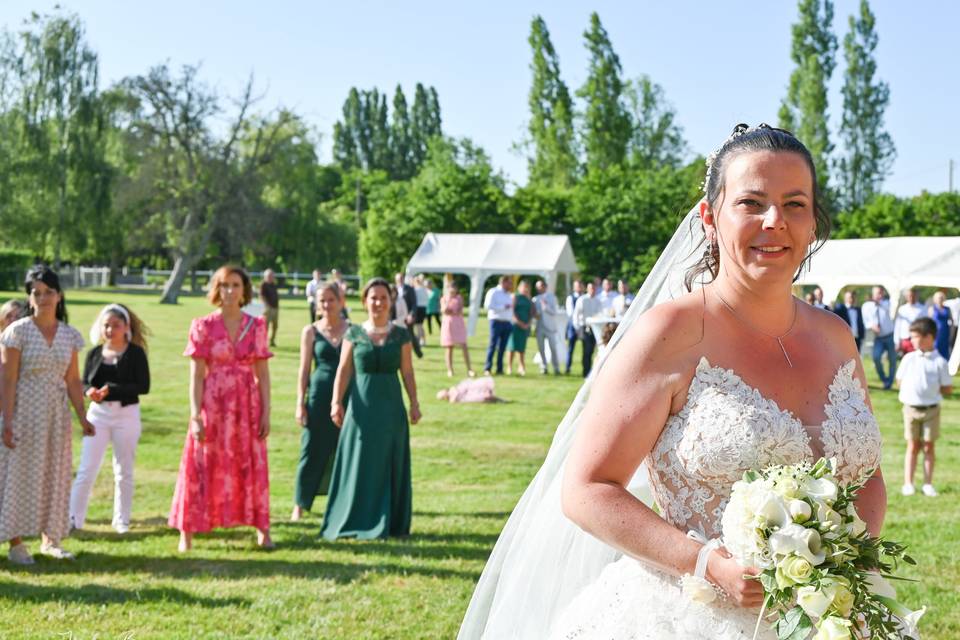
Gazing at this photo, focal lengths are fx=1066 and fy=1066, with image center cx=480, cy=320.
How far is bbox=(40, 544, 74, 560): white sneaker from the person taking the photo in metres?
7.82

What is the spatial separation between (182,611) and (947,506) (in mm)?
7022

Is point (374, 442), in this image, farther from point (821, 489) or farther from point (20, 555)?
point (821, 489)

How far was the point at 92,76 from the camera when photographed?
54.0m

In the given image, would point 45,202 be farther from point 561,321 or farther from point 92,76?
point 561,321

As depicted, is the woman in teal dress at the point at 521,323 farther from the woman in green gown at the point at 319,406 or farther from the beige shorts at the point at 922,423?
the woman in green gown at the point at 319,406

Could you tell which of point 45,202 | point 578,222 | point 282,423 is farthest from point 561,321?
point 45,202

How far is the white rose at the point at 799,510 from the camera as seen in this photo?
221cm

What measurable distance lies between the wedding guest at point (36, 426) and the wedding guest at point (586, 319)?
14.3m

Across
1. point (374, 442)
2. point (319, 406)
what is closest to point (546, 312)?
point (319, 406)

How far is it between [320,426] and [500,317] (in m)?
11.9

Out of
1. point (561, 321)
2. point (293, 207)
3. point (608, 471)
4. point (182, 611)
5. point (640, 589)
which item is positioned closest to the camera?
point (608, 471)

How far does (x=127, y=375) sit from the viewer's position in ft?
29.5

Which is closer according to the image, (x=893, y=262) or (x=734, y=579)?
(x=734, y=579)

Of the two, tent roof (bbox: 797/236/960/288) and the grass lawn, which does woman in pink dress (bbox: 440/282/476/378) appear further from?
the grass lawn
